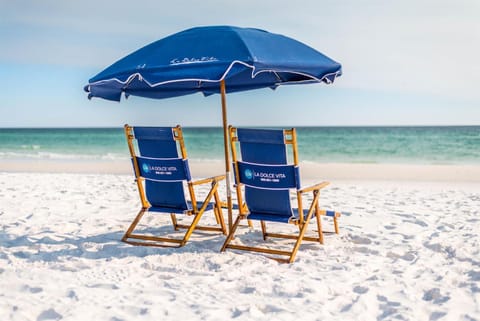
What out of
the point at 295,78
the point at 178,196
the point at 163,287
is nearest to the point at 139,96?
the point at 178,196

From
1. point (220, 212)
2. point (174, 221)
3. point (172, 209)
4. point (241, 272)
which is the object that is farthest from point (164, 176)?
point (241, 272)

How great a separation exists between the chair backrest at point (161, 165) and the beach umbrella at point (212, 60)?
390 millimetres

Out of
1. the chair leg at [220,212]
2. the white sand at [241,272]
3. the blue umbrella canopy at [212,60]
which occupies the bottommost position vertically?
the white sand at [241,272]

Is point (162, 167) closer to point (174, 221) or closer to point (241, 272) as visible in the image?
point (174, 221)

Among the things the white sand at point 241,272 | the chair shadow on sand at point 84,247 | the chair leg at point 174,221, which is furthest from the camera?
the chair leg at point 174,221

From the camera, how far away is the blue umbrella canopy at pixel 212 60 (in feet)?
11.2

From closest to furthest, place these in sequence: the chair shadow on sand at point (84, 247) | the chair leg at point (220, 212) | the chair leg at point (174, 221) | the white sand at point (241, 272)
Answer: the white sand at point (241, 272) → the chair shadow on sand at point (84, 247) → the chair leg at point (220, 212) → the chair leg at point (174, 221)

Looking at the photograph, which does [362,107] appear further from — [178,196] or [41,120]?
[178,196]

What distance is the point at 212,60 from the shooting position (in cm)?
346

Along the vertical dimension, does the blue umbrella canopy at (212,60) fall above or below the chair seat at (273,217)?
above

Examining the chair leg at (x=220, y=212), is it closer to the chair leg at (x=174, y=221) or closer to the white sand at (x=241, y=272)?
the white sand at (x=241, y=272)

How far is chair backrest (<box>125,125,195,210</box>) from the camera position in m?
4.10

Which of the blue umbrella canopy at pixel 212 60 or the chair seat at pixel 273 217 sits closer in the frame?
the blue umbrella canopy at pixel 212 60

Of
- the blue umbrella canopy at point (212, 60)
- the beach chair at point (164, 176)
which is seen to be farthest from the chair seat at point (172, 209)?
the blue umbrella canopy at point (212, 60)
